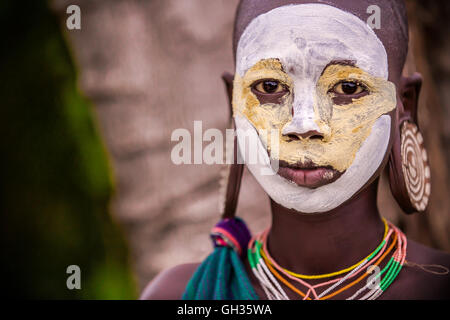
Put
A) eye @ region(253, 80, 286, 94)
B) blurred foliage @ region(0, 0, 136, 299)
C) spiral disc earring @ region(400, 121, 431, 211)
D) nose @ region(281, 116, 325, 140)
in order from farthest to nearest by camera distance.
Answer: blurred foliage @ region(0, 0, 136, 299) < spiral disc earring @ region(400, 121, 431, 211) < eye @ region(253, 80, 286, 94) < nose @ region(281, 116, 325, 140)

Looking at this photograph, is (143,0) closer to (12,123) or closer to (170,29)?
(170,29)

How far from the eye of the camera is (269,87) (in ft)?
5.88

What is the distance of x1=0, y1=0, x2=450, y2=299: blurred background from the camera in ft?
11.4

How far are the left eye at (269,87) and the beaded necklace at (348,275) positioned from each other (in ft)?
1.83

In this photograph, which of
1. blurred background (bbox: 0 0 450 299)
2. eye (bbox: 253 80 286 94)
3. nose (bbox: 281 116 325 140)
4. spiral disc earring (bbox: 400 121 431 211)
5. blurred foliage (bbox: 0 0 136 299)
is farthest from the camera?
blurred foliage (bbox: 0 0 136 299)

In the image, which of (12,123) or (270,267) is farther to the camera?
(12,123)

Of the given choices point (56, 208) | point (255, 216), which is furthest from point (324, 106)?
point (56, 208)

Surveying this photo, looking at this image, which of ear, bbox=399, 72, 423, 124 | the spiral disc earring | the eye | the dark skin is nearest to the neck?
the dark skin

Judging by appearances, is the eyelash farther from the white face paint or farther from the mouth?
the mouth

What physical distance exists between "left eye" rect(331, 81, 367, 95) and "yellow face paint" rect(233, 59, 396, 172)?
0.01 meters

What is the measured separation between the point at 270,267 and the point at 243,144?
42 centimetres

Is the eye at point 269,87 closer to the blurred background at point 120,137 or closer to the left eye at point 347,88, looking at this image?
the left eye at point 347,88

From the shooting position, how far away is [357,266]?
72.3 inches

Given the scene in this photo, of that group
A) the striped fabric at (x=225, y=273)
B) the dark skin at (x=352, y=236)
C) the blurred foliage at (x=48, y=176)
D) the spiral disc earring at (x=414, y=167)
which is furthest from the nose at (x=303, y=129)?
the blurred foliage at (x=48, y=176)
